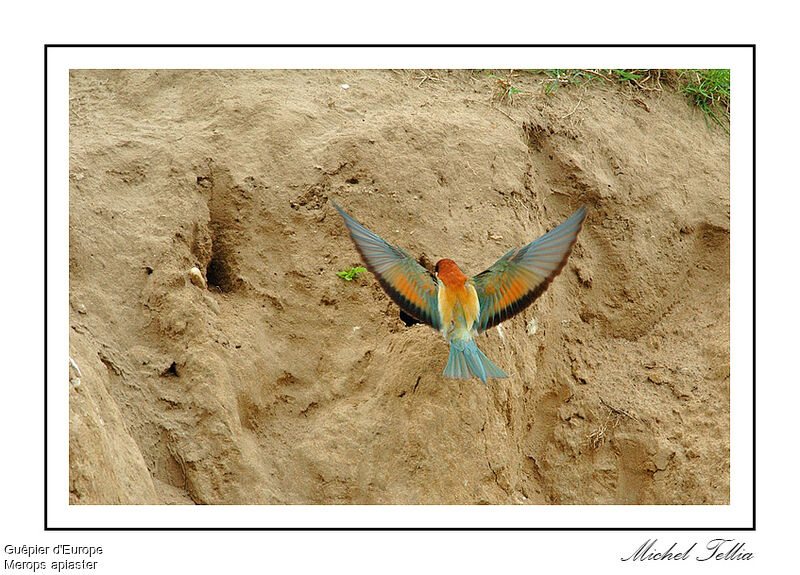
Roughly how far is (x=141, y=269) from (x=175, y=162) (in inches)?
25.3

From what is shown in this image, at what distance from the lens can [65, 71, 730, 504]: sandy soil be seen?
327cm

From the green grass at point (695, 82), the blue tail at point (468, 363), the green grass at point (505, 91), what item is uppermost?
the green grass at point (695, 82)

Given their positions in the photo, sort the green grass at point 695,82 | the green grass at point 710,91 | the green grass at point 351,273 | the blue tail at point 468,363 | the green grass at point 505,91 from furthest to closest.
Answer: the green grass at point 710,91
the green grass at point 695,82
the green grass at point 505,91
the green grass at point 351,273
the blue tail at point 468,363

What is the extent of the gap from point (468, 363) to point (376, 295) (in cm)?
71

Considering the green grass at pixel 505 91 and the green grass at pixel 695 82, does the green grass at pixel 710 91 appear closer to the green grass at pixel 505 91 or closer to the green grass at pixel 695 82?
the green grass at pixel 695 82

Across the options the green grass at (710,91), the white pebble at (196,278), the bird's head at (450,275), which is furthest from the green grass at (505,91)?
the white pebble at (196,278)

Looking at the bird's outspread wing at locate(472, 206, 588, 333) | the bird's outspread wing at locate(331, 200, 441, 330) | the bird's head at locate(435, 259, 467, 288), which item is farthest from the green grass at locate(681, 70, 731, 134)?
the bird's outspread wing at locate(331, 200, 441, 330)

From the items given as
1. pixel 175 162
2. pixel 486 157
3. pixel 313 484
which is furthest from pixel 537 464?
pixel 175 162

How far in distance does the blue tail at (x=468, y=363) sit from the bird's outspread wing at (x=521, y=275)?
0.11 meters

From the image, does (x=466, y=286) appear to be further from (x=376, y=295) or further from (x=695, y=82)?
(x=695, y=82)

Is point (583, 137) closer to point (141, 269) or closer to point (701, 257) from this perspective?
point (701, 257)

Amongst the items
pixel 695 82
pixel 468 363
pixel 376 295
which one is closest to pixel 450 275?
pixel 468 363

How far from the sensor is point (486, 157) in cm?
420

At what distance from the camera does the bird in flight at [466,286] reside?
329 cm
